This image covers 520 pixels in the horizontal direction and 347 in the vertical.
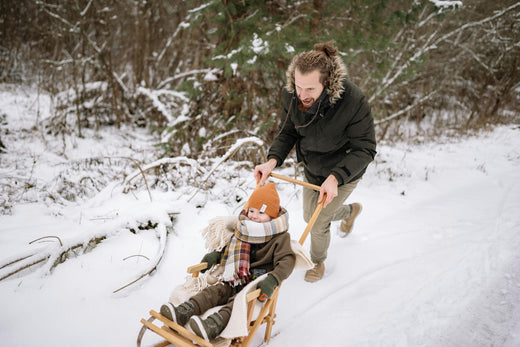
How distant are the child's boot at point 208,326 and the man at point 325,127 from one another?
1.15 m

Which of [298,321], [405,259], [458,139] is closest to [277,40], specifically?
[405,259]

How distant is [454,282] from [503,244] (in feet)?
3.66

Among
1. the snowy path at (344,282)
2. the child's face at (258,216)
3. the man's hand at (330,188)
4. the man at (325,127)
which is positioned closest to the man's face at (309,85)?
the man at (325,127)

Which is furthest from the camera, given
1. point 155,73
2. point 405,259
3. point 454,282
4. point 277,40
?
point 155,73

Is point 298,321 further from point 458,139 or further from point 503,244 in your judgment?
point 458,139

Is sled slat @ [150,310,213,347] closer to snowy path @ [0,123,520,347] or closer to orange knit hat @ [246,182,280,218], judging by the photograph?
snowy path @ [0,123,520,347]

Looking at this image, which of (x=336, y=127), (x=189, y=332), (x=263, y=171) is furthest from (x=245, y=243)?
(x=336, y=127)

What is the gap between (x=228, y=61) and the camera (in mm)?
4418

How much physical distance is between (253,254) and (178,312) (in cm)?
70

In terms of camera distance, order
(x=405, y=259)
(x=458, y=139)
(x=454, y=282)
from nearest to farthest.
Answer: (x=454, y=282) → (x=405, y=259) → (x=458, y=139)

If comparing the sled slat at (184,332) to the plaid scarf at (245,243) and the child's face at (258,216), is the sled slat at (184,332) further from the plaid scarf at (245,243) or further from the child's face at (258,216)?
the child's face at (258,216)

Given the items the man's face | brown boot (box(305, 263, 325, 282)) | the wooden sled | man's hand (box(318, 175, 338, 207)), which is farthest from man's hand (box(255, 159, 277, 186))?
brown boot (box(305, 263, 325, 282))

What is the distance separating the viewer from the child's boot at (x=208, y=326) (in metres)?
1.71

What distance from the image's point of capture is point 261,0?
15.5 feet
